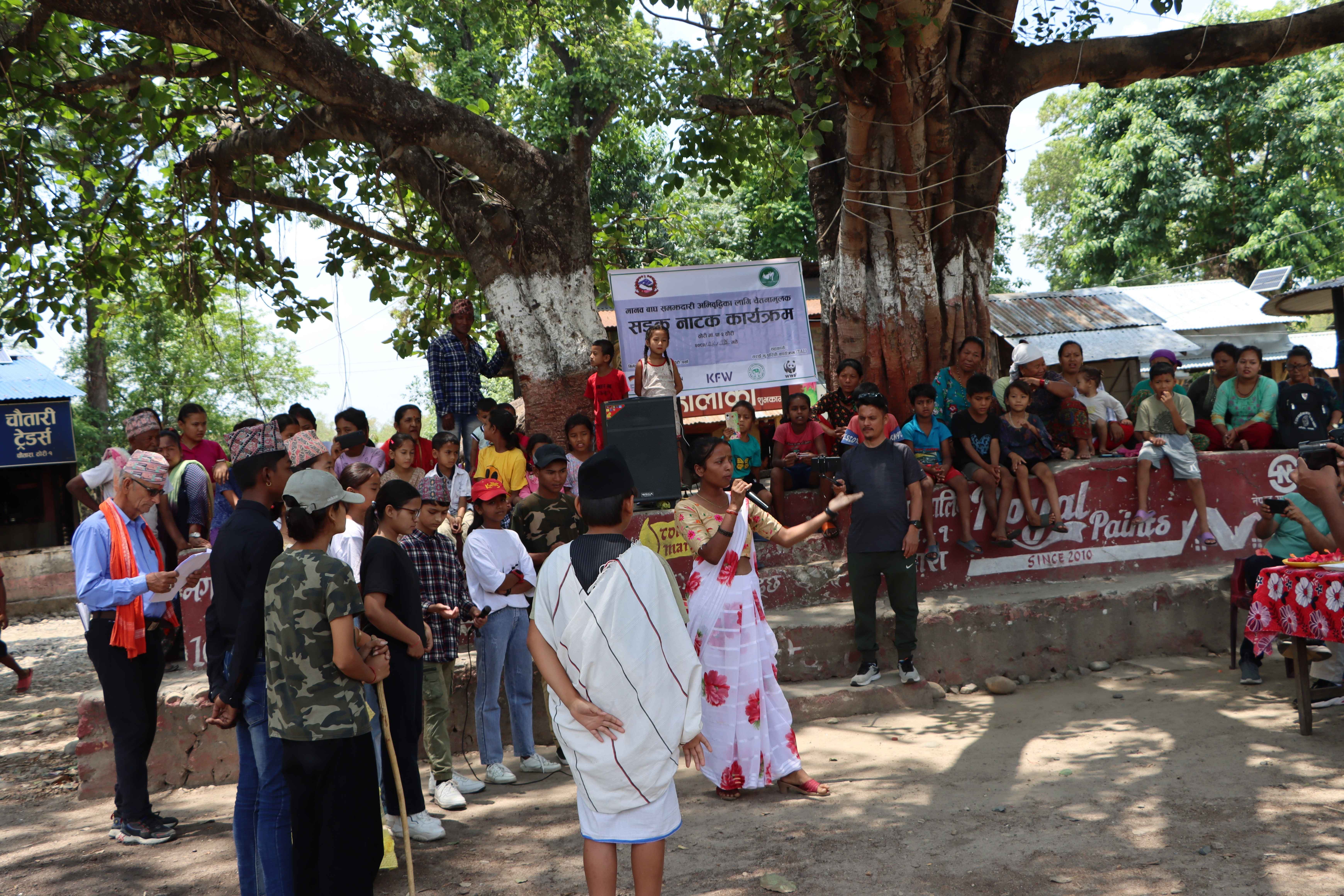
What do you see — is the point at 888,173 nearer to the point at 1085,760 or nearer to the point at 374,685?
the point at 1085,760

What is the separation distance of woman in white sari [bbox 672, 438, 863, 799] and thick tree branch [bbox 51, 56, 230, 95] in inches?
256

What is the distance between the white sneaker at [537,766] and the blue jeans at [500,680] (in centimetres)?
4

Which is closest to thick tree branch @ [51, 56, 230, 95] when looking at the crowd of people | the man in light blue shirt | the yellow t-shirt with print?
the crowd of people

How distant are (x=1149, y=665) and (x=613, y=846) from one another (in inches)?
232

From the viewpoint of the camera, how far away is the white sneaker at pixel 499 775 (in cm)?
555

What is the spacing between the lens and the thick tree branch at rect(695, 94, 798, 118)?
29.8ft

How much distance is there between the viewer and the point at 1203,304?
2242 cm

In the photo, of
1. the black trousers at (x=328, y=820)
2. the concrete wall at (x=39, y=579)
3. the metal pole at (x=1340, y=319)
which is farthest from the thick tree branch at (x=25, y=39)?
the metal pole at (x=1340, y=319)

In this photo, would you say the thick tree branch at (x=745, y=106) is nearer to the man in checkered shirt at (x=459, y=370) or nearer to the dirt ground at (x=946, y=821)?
the man in checkered shirt at (x=459, y=370)

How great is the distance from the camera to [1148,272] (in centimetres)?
2727

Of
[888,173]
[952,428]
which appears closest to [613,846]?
[952,428]

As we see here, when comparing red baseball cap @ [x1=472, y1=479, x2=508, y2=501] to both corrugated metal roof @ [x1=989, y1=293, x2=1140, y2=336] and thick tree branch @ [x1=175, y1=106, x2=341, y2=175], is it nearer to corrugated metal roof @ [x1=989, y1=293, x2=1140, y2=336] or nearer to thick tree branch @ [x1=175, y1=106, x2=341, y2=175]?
thick tree branch @ [x1=175, y1=106, x2=341, y2=175]

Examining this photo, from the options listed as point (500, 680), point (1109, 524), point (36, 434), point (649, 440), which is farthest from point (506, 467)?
point (36, 434)

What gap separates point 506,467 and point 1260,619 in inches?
210
